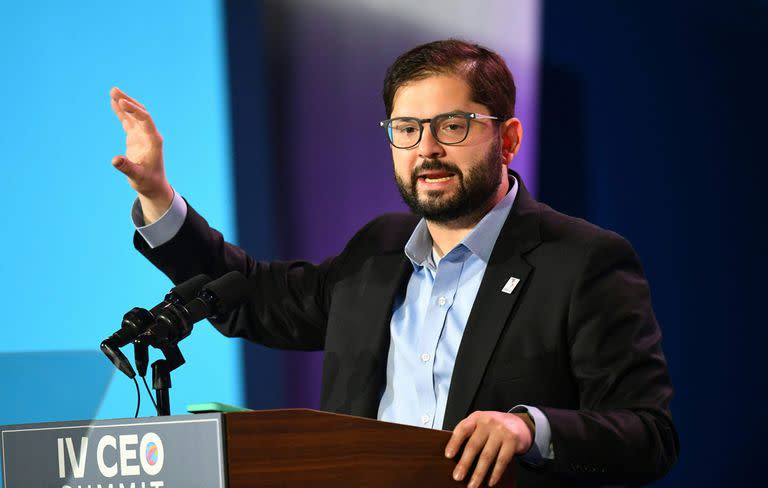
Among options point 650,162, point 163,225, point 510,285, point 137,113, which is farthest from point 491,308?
point 650,162

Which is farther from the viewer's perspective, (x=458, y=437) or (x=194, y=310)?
(x=194, y=310)

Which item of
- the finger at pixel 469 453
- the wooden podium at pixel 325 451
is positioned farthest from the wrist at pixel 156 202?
the finger at pixel 469 453

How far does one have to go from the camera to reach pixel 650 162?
3.10 meters

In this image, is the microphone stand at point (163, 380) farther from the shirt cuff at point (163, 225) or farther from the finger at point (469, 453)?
the shirt cuff at point (163, 225)

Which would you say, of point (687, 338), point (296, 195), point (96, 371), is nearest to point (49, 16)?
point (296, 195)

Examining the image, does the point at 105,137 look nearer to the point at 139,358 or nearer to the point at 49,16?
the point at 49,16

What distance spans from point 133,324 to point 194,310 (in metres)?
0.11

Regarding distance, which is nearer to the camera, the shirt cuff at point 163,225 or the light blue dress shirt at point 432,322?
the light blue dress shirt at point 432,322

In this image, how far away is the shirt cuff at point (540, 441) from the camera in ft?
5.10

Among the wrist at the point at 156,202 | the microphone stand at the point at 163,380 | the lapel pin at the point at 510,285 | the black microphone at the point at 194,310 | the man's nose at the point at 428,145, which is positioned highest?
the man's nose at the point at 428,145

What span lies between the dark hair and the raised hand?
1.91 ft

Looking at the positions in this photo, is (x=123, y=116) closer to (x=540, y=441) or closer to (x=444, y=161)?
(x=444, y=161)

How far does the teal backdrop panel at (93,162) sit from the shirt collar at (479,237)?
3.44 ft

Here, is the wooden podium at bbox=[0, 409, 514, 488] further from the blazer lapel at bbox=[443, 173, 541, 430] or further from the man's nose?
the man's nose
